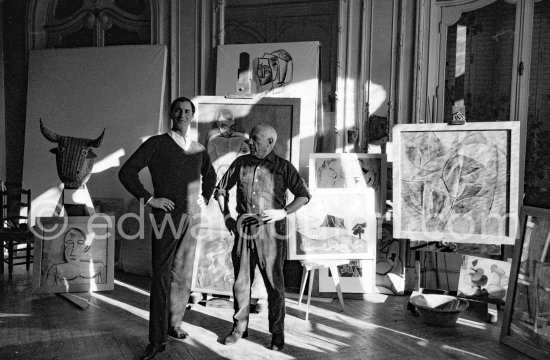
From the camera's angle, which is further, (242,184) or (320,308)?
(320,308)

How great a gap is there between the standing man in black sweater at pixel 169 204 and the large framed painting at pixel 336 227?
1.29 metres

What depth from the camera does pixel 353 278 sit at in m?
5.27

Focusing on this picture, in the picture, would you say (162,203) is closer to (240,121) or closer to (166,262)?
(166,262)

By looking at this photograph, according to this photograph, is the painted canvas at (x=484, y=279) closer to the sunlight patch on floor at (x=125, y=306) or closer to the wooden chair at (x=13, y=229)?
the sunlight patch on floor at (x=125, y=306)

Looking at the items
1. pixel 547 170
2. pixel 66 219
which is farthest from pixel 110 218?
pixel 547 170

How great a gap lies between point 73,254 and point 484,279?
376cm

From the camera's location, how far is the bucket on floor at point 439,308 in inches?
172

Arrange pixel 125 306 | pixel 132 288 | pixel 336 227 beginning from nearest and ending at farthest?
pixel 125 306 < pixel 336 227 < pixel 132 288

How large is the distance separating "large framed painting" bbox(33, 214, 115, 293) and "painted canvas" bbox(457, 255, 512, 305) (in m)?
3.30

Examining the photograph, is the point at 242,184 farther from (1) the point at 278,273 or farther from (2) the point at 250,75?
(2) the point at 250,75

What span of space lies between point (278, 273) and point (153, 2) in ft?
12.8

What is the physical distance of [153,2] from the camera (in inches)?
248

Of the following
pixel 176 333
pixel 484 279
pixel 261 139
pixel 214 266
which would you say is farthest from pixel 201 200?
pixel 484 279

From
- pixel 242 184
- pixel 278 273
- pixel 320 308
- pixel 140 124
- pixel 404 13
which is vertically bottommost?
pixel 320 308
